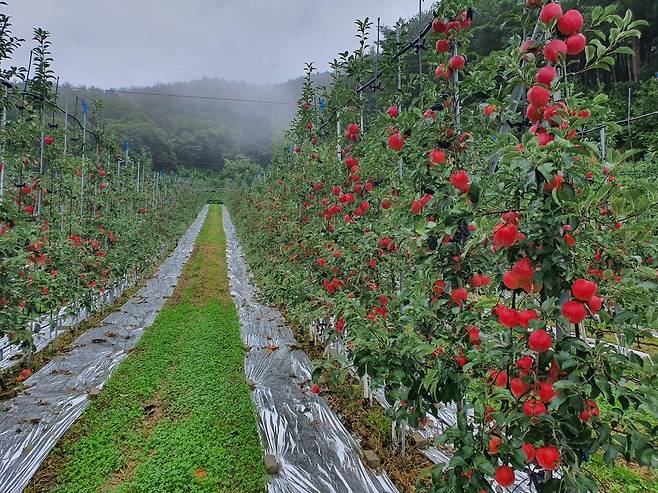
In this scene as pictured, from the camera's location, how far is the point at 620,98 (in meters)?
15.7

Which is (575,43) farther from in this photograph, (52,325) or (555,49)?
(52,325)

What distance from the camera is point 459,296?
162cm

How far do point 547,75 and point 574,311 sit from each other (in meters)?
0.63

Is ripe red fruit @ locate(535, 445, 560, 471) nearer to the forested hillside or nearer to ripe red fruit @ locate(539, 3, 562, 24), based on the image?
ripe red fruit @ locate(539, 3, 562, 24)

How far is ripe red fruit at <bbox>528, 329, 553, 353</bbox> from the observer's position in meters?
1.04

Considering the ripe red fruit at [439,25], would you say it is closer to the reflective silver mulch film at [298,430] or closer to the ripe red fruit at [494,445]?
the ripe red fruit at [494,445]

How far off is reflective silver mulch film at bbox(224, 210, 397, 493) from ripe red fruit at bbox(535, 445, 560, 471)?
1.53 meters

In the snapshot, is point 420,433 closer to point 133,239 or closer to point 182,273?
point 133,239

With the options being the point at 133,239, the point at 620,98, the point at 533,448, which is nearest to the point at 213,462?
the point at 533,448

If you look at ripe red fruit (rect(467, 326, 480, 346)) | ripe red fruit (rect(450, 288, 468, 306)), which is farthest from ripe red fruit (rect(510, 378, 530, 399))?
ripe red fruit (rect(450, 288, 468, 306))

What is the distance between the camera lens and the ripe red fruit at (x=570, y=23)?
113 cm

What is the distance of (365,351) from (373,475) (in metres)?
1.23

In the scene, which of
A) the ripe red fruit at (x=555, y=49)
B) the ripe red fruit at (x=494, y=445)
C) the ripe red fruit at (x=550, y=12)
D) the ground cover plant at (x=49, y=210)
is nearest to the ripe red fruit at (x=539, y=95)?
the ripe red fruit at (x=555, y=49)

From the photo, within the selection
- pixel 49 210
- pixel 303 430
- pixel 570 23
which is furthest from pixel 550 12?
pixel 49 210
